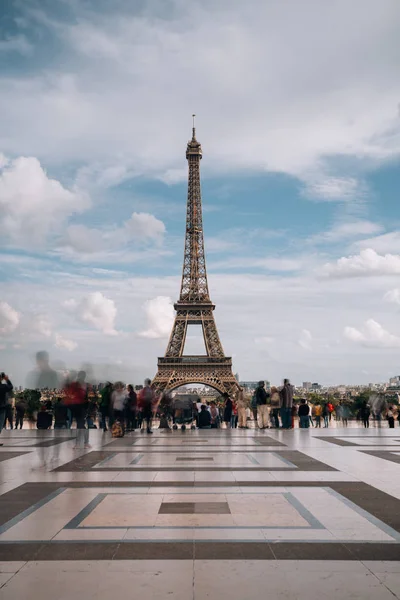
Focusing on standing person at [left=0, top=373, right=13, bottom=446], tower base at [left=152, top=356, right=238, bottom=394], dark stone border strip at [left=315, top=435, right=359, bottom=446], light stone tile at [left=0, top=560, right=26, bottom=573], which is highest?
tower base at [left=152, top=356, right=238, bottom=394]

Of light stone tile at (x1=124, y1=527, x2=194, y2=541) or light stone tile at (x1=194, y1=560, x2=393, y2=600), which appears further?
light stone tile at (x1=124, y1=527, x2=194, y2=541)

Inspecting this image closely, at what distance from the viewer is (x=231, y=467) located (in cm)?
1122

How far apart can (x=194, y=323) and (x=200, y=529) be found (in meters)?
71.2

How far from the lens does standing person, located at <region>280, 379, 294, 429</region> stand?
73.4ft

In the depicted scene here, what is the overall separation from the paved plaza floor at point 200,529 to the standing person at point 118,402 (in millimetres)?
6610

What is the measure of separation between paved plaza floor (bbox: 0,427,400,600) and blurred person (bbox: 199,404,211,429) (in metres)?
12.7

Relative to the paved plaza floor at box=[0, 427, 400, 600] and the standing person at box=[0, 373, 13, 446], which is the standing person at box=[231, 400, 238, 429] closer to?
the standing person at box=[0, 373, 13, 446]

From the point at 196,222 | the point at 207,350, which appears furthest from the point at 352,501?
the point at 196,222

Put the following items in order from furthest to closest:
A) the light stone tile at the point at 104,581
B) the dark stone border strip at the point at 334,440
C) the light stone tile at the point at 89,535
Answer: the dark stone border strip at the point at 334,440 < the light stone tile at the point at 89,535 < the light stone tile at the point at 104,581

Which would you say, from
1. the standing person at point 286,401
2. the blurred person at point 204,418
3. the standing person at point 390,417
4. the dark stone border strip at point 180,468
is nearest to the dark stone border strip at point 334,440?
the standing person at point 286,401

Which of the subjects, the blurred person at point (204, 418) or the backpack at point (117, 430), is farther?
the blurred person at point (204, 418)

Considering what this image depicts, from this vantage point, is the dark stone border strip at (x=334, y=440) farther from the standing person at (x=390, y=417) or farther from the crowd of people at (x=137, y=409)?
the standing person at (x=390, y=417)

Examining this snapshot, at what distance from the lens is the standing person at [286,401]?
22.4 metres

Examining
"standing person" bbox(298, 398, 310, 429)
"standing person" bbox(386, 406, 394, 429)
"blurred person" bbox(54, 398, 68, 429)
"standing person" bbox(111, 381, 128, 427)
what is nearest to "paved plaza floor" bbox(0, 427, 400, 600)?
"standing person" bbox(111, 381, 128, 427)
